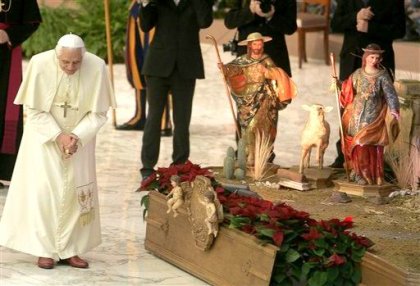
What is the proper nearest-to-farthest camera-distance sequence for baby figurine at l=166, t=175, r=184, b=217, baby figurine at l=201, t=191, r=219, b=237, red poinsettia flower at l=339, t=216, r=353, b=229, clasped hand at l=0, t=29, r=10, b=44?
1. red poinsettia flower at l=339, t=216, r=353, b=229
2. baby figurine at l=201, t=191, r=219, b=237
3. baby figurine at l=166, t=175, r=184, b=217
4. clasped hand at l=0, t=29, r=10, b=44

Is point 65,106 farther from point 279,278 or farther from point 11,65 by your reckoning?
point 11,65

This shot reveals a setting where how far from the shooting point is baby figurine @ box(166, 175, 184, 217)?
28.1ft

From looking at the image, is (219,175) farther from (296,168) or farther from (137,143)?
(137,143)

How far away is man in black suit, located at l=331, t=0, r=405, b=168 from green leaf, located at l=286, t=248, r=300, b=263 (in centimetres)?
282

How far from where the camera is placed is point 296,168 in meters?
9.67

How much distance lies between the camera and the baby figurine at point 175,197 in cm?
855

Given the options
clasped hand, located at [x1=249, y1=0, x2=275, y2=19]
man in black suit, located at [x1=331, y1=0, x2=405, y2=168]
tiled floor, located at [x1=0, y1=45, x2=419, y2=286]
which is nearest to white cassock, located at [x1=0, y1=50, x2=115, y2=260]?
tiled floor, located at [x1=0, y1=45, x2=419, y2=286]

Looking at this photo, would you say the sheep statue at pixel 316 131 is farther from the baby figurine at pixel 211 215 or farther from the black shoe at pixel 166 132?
the black shoe at pixel 166 132

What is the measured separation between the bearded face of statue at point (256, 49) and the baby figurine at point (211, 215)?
1724 mm

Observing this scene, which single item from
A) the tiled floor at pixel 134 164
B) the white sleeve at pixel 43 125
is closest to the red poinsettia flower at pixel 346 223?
the tiled floor at pixel 134 164

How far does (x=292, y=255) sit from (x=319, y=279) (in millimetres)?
205

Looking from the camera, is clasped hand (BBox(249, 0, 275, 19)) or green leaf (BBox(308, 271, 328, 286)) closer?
green leaf (BBox(308, 271, 328, 286))

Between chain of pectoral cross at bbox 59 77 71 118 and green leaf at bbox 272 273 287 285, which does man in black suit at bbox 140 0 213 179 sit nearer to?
chain of pectoral cross at bbox 59 77 71 118

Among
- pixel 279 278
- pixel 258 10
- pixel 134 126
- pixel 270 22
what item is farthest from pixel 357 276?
pixel 134 126
